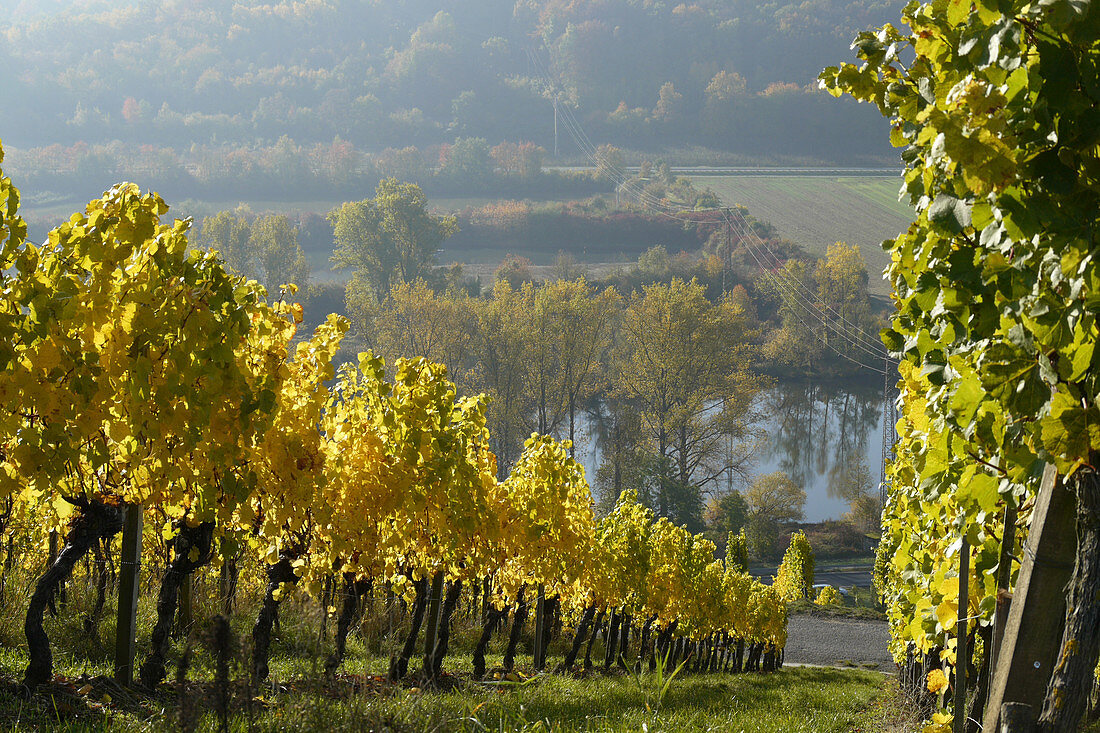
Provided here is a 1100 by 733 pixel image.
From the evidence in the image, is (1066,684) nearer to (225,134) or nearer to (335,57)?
(225,134)

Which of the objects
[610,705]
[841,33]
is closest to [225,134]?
[841,33]

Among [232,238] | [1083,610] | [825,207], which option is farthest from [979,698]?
[825,207]

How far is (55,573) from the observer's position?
4.65 metres

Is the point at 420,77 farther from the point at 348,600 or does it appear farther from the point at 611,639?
the point at 348,600

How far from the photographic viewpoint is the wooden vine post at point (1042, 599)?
6.02ft

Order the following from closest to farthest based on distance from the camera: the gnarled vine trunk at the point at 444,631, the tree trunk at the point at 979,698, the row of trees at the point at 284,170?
the tree trunk at the point at 979,698
the gnarled vine trunk at the point at 444,631
the row of trees at the point at 284,170

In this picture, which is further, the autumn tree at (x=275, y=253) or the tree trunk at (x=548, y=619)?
the autumn tree at (x=275, y=253)

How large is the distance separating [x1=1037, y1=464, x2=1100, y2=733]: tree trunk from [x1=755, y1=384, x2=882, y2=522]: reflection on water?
4784 cm

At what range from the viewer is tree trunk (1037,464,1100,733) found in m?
1.71

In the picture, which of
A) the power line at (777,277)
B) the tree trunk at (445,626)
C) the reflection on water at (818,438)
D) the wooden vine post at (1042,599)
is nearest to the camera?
the wooden vine post at (1042,599)

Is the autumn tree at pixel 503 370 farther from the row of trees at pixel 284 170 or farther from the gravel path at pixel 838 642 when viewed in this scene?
the row of trees at pixel 284 170

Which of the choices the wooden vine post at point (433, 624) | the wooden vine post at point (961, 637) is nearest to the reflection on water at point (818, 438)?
the wooden vine post at point (433, 624)

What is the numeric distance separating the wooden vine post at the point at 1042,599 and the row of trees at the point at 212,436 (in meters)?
3.36

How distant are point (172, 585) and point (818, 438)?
56.1 metres
